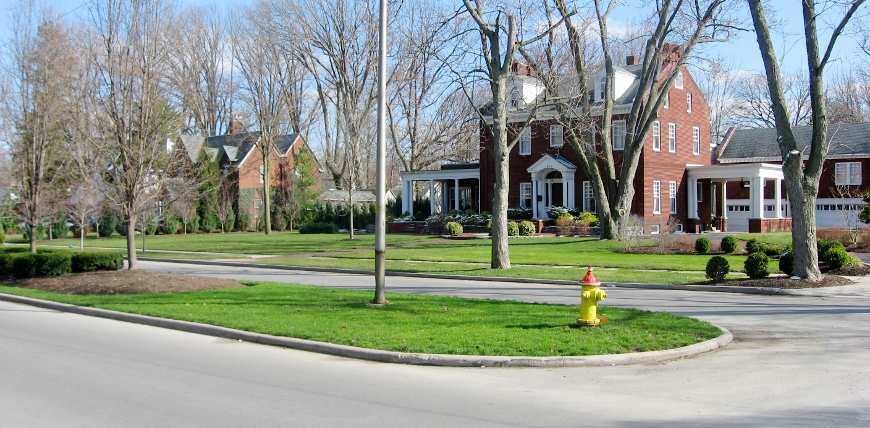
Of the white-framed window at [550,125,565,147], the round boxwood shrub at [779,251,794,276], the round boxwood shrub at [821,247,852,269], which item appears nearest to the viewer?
the round boxwood shrub at [779,251,794,276]

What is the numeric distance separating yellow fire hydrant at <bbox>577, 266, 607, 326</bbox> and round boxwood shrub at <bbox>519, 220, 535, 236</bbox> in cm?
2806

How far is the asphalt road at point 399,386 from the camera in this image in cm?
644

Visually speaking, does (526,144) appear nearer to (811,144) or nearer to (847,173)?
(847,173)

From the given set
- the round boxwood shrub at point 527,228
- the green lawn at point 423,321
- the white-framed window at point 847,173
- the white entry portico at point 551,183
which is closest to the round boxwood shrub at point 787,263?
the green lawn at point 423,321

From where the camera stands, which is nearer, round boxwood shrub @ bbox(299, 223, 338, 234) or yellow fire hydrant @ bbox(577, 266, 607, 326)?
yellow fire hydrant @ bbox(577, 266, 607, 326)

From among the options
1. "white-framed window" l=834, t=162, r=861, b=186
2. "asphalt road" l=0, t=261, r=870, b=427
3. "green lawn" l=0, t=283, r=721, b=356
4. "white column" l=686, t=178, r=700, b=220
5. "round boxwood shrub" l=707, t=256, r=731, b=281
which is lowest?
"asphalt road" l=0, t=261, r=870, b=427

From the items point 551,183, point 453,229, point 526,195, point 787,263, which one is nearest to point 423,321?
point 787,263

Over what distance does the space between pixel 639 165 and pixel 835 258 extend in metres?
21.3

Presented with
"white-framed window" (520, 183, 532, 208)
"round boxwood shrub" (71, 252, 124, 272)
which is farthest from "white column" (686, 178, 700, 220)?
"round boxwood shrub" (71, 252, 124, 272)

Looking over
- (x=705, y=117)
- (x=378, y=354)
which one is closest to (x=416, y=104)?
(x=705, y=117)

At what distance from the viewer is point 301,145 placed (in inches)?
2430

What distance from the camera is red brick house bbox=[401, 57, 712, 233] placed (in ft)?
133

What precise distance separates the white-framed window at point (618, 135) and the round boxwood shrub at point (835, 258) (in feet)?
71.8

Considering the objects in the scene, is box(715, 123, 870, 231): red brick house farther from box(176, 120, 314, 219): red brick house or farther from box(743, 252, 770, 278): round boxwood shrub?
box(176, 120, 314, 219): red brick house
